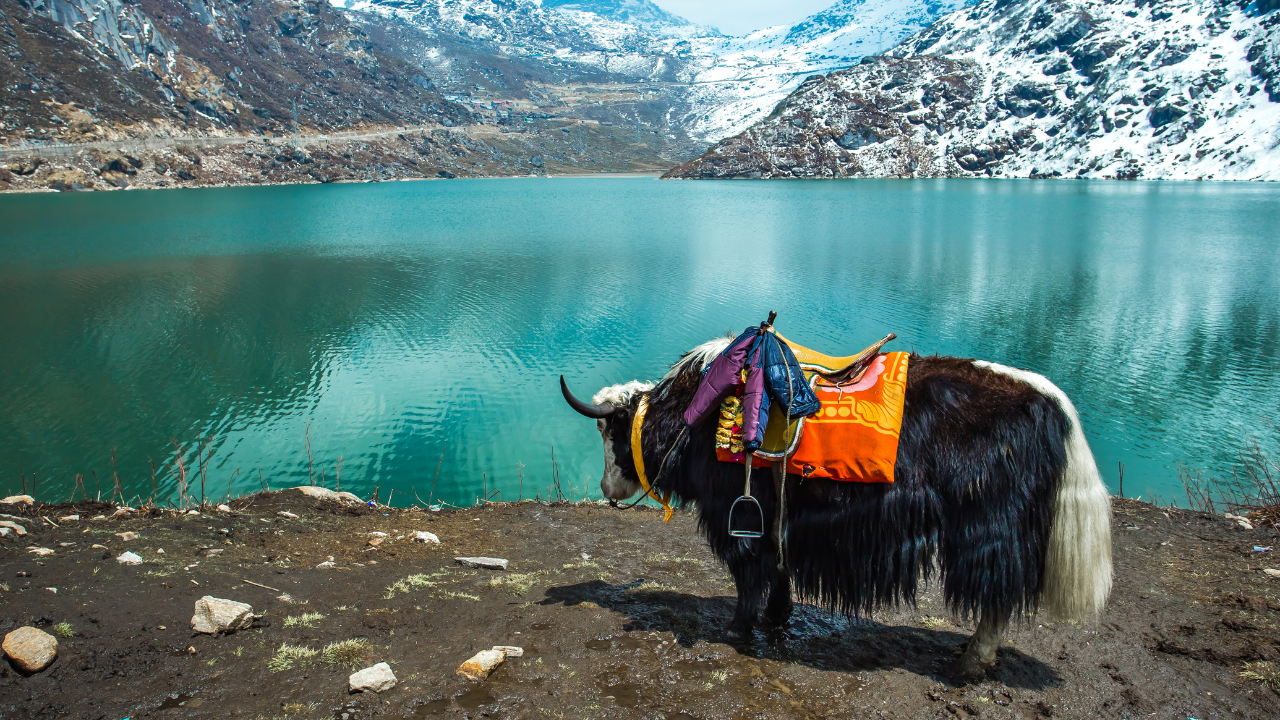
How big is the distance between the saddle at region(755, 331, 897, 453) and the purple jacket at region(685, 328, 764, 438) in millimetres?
122

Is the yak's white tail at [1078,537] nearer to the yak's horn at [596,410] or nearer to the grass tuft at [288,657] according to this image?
the yak's horn at [596,410]

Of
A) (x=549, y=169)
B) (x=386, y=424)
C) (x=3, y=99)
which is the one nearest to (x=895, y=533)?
(x=386, y=424)

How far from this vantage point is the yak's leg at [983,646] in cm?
323

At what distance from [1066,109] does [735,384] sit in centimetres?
13724

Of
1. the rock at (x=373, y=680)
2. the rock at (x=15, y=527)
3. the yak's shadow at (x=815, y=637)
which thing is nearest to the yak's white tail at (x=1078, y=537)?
the yak's shadow at (x=815, y=637)

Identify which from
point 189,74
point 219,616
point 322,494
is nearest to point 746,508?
point 219,616

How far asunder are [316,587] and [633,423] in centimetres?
217

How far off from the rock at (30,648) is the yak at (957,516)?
2544 millimetres

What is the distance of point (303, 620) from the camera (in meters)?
3.42

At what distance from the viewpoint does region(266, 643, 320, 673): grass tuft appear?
2.99 m

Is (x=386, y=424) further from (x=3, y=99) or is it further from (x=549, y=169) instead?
(x=549, y=169)

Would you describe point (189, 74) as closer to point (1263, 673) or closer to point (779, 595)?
point (779, 595)

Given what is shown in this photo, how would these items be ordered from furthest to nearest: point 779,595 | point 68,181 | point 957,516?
point 68,181
point 779,595
point 957,516

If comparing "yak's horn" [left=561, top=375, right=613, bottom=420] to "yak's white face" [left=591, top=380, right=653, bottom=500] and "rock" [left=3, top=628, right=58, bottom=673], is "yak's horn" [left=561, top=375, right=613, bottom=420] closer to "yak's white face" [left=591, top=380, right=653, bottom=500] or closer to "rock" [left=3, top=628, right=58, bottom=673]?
"yak's white face" [left=591, top=380, right=653, bottom=500]
